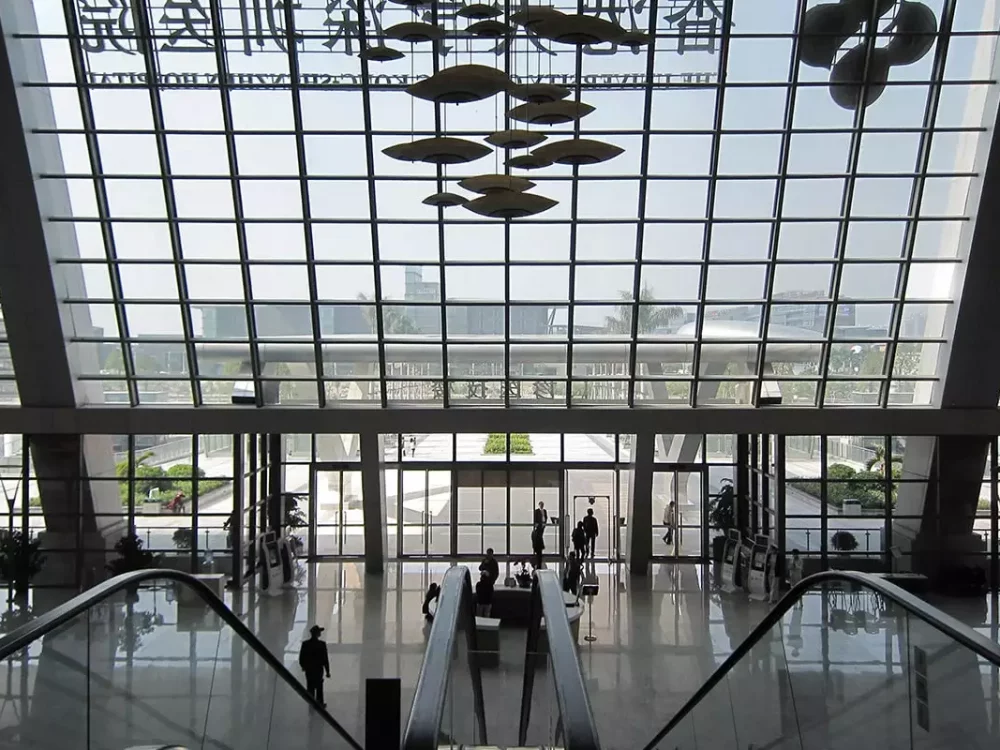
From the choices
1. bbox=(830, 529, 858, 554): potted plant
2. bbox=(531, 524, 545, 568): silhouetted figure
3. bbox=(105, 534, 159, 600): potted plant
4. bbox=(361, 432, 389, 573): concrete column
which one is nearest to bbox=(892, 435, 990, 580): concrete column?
bbox=(830, 529, 858, 554): potted plant

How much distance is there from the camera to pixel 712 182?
18375mm

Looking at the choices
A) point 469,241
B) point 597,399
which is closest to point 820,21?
point 469,241

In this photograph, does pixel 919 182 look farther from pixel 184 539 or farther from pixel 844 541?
pixel 184 539

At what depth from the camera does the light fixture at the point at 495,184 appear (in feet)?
35.1

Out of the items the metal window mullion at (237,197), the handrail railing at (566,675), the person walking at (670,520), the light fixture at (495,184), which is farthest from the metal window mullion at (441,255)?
the handrail railing at (566,675)

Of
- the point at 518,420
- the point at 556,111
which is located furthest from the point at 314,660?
the point at 518,420

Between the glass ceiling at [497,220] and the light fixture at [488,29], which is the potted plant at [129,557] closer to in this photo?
the glass ceiling at [497,220]

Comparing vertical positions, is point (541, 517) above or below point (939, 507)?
below

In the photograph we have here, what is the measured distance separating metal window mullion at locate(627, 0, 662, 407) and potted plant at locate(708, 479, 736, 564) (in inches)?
199

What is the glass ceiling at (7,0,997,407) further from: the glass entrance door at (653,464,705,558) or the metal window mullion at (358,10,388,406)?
the glass entrance door at (653,464,705,558)

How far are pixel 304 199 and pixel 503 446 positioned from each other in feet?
31.0

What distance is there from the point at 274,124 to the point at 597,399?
Result: 8.98 meters

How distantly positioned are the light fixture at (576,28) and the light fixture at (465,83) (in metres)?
0.58

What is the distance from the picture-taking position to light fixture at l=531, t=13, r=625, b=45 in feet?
29.2
